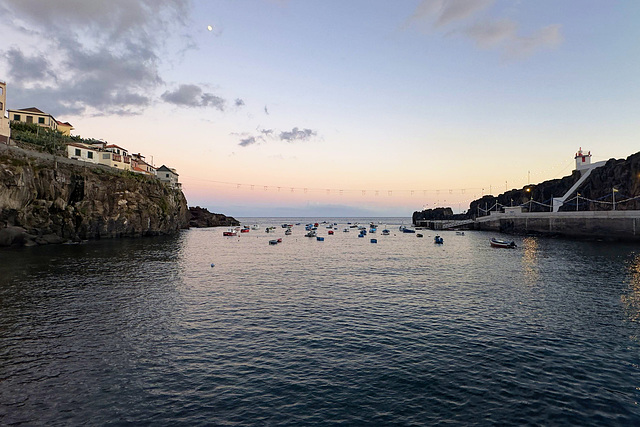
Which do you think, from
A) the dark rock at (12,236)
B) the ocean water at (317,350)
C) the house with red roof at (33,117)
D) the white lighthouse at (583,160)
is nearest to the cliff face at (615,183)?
the white lighthouse at (583,160)

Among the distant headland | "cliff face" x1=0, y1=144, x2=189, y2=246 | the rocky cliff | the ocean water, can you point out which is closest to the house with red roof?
"cliff face" x1=0, y1=144, x2=189, y2=246

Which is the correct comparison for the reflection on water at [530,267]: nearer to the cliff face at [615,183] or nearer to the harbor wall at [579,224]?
the harbor wall at [579,224]

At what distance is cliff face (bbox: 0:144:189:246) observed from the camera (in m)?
73.3

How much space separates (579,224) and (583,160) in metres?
53.4

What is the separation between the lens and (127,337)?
2527 cm

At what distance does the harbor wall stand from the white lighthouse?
36.3 meters

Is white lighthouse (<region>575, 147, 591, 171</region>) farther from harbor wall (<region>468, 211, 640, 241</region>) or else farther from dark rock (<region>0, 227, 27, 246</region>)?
dark rock (<region>0, 227, 27, 246</region>)

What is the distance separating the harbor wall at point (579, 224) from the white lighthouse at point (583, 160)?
3631cm

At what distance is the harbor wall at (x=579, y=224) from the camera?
90.7 metres

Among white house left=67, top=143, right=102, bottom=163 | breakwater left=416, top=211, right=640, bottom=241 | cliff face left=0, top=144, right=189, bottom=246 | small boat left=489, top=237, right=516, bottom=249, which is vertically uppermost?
white house left=67, top=143, right=102, bottom=163

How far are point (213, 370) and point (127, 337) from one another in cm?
984

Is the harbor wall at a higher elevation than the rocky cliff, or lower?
A: lower

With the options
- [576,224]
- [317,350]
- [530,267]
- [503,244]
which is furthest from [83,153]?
[576,224]

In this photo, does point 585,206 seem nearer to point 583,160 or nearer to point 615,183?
point 615,183
